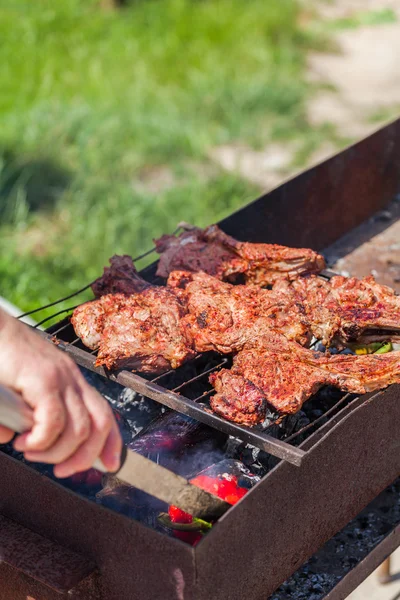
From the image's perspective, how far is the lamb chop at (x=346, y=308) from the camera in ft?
9.87

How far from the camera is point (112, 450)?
199 cm

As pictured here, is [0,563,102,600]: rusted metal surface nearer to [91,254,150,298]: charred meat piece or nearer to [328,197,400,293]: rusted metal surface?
[91,254,150,298]: charred meat piece

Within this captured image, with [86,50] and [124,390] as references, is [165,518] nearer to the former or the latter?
[124,390]

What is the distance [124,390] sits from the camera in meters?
3.36

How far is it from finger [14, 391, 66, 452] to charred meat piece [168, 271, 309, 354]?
1181 millimetres

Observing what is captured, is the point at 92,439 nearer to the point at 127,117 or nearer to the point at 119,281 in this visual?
the point at 119,281

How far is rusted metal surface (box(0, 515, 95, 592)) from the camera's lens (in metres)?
2.41

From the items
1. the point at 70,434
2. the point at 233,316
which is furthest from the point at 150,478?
the point at 233,316

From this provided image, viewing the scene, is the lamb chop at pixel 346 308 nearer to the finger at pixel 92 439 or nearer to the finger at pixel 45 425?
the finger at pixel 92 439

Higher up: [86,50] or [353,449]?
[86,50]

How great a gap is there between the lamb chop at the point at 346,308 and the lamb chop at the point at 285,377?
0.18m

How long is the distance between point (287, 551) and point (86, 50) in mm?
8263

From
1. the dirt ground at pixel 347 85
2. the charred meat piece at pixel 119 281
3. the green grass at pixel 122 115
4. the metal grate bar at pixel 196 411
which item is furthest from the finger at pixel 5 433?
the dirt ground at pixel 347 85

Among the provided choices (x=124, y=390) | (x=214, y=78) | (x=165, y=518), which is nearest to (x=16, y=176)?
(x=214, y=78)
